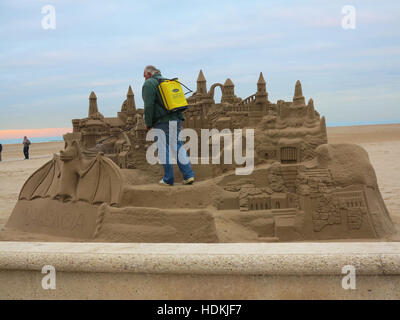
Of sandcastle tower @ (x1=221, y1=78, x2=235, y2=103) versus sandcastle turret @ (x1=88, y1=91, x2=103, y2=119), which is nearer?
sandcastle turret @ (x1=88, y1=91, x2=103, y2=119)

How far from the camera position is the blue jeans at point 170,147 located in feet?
20.5

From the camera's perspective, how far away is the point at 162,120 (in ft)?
20.4

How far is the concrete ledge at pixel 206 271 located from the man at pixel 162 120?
4.17m

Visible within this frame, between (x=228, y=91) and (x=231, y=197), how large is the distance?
7.96 m

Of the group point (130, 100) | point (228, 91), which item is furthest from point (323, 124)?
point (130, 100)

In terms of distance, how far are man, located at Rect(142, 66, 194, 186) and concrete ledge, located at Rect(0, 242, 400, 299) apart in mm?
4168

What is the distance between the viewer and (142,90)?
242 inches

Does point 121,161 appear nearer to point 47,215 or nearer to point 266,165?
point 47,215

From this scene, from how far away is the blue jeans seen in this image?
6.25m

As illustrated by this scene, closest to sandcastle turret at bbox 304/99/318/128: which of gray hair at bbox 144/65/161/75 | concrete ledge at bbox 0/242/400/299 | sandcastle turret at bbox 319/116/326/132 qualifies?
sandcastle turret at bbox 319/116/326/132

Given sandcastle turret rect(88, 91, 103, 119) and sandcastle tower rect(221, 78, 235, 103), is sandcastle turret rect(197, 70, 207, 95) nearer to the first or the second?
sandcastle tower rect(221, 78, 235, 103)

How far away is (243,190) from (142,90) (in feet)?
7.52

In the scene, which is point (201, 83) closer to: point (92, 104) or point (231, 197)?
point (92, 104)

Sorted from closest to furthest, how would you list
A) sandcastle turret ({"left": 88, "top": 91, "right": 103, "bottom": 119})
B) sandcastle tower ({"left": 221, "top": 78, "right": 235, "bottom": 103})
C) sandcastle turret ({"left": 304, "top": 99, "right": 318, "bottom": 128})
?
sandcastle turret ({"left": 304, "top": 99, "right": 318, "bottom": 128}), sandcastle turret ({"left": 88, "top": 91, "right": 103, "bottom": 119}), sandcastle tower ({"left": 221, "top": 78, "right": 235, "bottom": 103})
